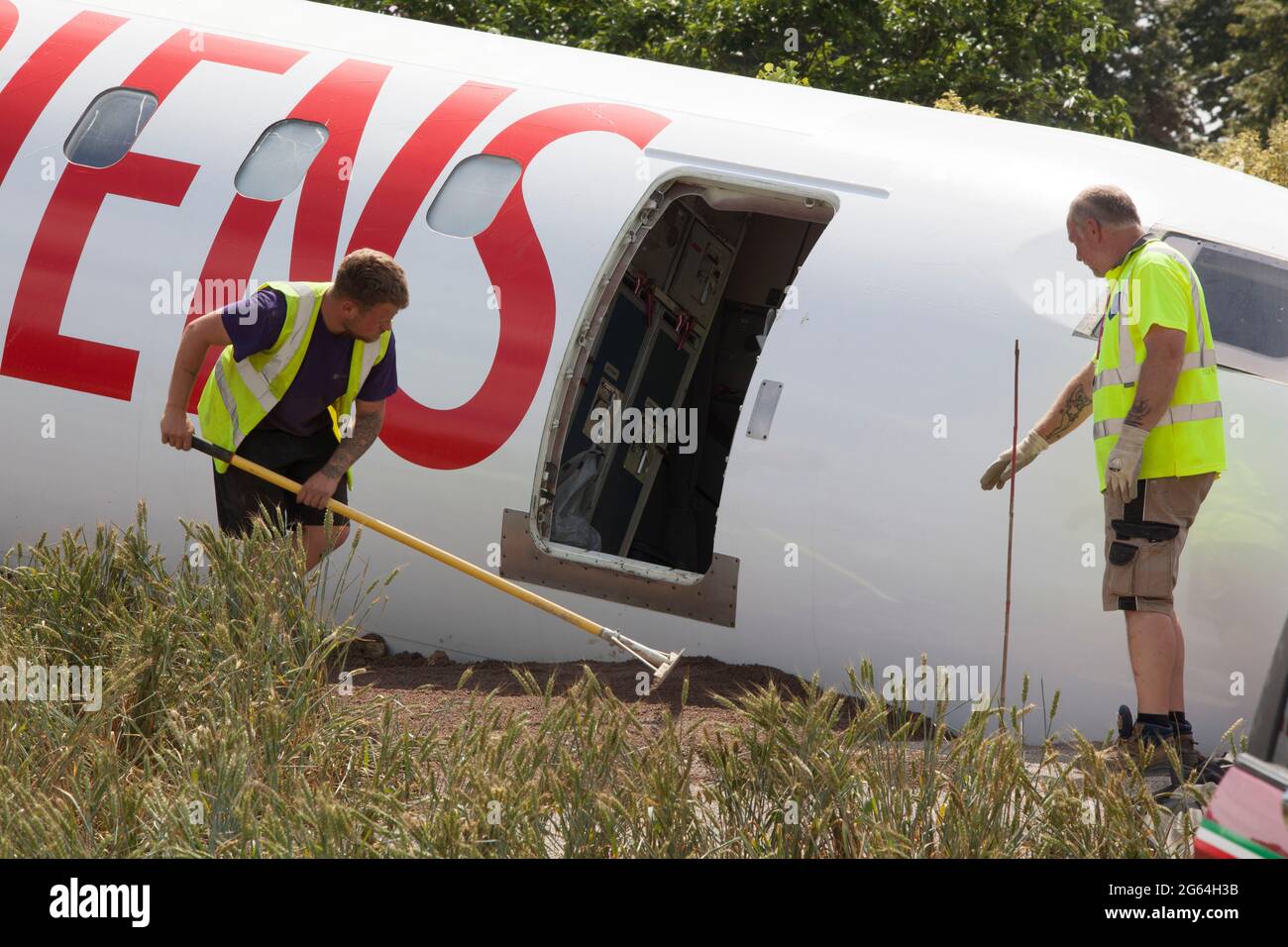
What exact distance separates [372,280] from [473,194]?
3.78 ft

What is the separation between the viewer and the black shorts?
6.91 metres

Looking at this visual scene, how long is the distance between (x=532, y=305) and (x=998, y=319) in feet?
7.32

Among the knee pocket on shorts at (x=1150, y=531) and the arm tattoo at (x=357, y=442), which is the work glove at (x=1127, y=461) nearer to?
the knee pocket on shorts at (x=1150, y=531)

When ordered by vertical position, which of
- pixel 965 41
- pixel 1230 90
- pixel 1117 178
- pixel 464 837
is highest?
pixel 1230 90

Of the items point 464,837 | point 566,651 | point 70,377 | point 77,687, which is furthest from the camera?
point 70,377

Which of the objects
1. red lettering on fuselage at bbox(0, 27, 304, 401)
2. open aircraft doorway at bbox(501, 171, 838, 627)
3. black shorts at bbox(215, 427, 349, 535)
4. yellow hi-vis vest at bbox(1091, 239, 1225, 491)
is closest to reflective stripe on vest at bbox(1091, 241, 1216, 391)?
yellow hi-vis vest at bbox(1091, 239, 1225, 491)

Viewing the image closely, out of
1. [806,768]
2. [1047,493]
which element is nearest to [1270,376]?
[1047,493]

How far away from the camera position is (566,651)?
6.93 metres

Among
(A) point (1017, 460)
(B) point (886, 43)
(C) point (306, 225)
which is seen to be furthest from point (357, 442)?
(B) point (886, 43)

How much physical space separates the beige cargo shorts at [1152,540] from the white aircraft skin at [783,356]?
1.16 ft

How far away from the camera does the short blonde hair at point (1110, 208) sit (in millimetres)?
5836

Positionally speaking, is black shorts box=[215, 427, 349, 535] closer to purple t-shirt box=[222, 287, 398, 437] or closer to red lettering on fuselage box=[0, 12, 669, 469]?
purple t-shirt box=[222, 287, 398, 437]

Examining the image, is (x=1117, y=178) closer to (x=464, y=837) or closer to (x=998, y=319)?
(x=998, y=319)

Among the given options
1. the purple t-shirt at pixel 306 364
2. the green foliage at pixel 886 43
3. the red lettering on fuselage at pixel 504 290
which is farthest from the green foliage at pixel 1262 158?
the purple t-shirt at pixel 306 364
